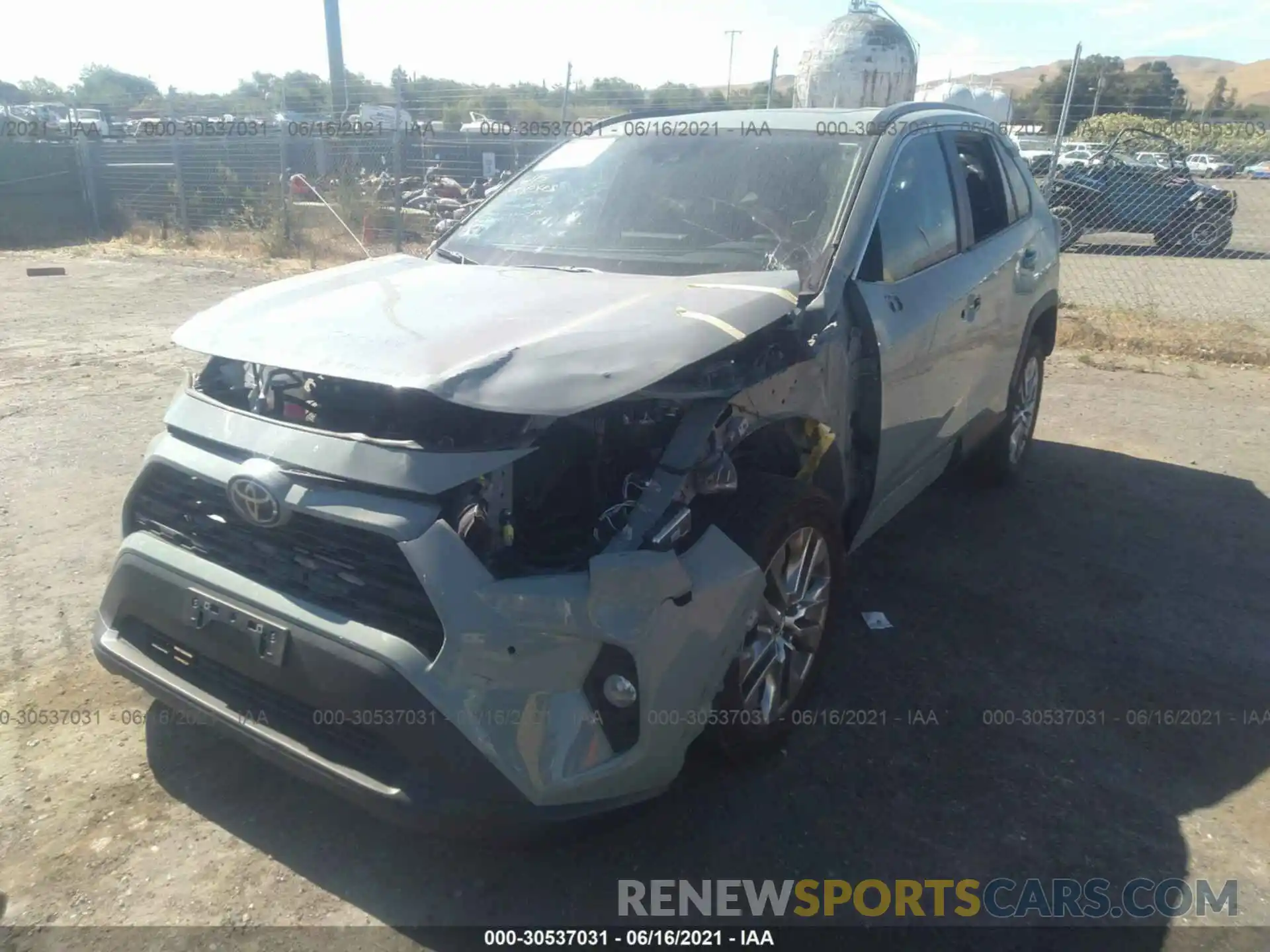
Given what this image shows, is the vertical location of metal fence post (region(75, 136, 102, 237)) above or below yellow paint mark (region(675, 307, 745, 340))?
below

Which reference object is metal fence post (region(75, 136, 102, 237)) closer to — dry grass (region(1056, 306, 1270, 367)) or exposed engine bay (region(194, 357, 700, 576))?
dry grass (region(1056, 306, 1270, 367))

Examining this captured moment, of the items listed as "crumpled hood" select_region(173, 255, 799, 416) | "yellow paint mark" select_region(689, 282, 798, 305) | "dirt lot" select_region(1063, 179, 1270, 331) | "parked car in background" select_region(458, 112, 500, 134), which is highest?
"parked car in background" select_region(458, 112, 500, 134)

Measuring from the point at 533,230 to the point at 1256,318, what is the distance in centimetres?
984

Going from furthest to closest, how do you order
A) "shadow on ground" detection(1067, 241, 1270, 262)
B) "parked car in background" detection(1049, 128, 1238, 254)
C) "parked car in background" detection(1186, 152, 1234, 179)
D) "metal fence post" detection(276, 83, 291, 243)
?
1. "shadow on ground" detection(1067, 241, 1270, 262)
2. "parked car in background" detection(1049, 128, 1238, 254)
3. "parked car in background" detection(1186, 152, 1234, 179)
4. "metal fence post" detection(276, 83, 291, 243)

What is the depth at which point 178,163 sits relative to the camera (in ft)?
52.1

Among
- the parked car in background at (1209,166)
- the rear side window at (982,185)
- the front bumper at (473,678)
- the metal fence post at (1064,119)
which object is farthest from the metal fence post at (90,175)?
the parked car in background at (1209,166)

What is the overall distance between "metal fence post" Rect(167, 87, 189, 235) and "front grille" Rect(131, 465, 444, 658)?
15133mm

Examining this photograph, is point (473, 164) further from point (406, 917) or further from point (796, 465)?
point (406, 917)

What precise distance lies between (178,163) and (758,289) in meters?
16.0

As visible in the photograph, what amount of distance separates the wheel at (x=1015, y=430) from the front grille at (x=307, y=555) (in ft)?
12.6

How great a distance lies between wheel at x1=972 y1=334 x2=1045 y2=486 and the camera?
17.0 feet

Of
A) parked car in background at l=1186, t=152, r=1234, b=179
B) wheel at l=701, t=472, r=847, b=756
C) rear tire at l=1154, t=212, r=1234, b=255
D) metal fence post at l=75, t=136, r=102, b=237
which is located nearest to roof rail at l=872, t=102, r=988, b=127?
wheel at l=701, t=472, r=847, b=756

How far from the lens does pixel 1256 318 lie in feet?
34.2

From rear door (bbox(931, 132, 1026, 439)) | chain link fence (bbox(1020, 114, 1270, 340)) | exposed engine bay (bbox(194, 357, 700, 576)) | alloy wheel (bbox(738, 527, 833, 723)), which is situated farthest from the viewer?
chain link fence (bbox(1020, 114, 1270, 340))
